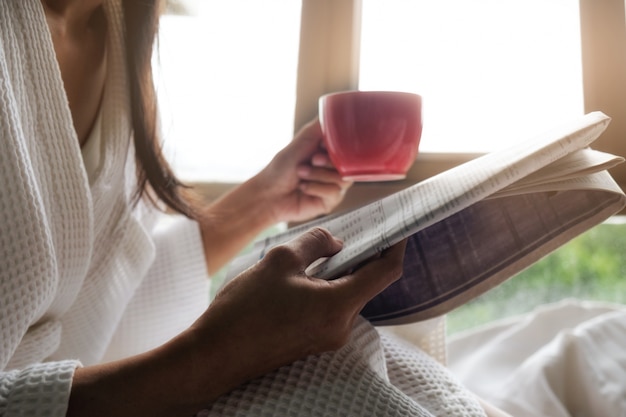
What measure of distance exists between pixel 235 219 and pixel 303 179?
0.14 meters

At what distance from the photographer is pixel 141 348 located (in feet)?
2.61

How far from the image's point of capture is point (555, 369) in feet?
2.14

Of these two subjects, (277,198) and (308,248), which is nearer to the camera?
(308,248)

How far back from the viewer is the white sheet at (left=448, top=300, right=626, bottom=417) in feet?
2.01

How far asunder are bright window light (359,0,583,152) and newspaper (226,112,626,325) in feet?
1.33

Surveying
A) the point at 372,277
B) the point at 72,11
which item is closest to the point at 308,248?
the point at 372,277

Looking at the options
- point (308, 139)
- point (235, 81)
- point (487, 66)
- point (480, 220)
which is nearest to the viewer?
point (480, 220)

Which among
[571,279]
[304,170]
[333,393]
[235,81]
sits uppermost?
[235,81]

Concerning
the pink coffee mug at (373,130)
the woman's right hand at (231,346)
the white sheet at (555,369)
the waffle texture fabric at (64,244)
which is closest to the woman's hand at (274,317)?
the woman's right hand at (231,346)

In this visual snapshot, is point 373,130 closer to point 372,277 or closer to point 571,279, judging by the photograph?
point 372,277

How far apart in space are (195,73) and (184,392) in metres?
0.81

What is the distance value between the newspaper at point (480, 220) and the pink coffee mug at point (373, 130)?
101mm

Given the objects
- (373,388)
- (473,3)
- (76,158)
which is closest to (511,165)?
(373,388)

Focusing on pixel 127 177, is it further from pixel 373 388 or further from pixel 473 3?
pixel 473 3
